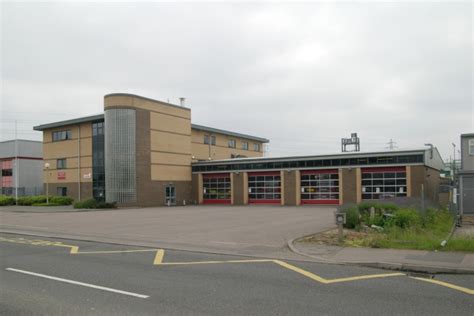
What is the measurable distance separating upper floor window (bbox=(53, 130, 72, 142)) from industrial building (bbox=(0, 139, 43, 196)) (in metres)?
14.4

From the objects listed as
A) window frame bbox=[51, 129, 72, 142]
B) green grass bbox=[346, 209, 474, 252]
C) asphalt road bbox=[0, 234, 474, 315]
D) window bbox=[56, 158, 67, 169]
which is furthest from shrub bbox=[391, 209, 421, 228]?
window bbox=[56, 158, 67, 169]

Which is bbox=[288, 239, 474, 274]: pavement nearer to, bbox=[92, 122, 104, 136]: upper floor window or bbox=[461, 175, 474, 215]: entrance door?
bbox=[461, 175, 474, 215]: entrance door

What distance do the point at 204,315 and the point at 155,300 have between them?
1143 millimetres

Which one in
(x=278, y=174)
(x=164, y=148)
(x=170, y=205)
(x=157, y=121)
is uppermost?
(x=157, y=121)

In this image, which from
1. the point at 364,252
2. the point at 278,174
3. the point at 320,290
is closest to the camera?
the point at 320,290

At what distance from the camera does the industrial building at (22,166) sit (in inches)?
2495

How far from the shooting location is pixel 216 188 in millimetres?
47844

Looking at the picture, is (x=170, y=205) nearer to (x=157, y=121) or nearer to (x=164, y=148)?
(x=164, y=148)

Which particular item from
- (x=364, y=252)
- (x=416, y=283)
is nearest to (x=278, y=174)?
(x=364, y=252)

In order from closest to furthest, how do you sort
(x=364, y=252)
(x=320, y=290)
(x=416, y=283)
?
(x=320, y=290), (x=416, y=283), (x=364, y=252)

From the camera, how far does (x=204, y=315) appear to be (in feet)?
19.6

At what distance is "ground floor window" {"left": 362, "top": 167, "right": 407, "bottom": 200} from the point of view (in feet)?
121

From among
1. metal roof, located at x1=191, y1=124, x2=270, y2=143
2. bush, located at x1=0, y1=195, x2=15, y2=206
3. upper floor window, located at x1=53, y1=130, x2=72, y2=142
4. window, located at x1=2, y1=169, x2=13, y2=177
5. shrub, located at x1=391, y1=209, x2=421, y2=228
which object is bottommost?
bush, located at x1=0, y1=195, x2=15, y2=206

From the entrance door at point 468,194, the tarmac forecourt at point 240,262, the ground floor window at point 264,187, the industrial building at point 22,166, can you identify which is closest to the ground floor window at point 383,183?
the ground floor window at point 264,187
